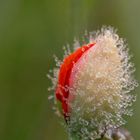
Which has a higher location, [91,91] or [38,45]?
[38,45]

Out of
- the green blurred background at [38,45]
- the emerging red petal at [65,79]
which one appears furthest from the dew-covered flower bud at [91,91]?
the green blurred background at [38,45]

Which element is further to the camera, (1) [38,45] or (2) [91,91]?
(1) [38,45]

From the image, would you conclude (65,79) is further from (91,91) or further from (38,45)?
(38,45)

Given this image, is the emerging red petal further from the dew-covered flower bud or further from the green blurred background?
the green blurred background

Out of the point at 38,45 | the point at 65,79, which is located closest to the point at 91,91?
the point at 65,79

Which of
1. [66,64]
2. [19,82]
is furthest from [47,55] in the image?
[66,64]

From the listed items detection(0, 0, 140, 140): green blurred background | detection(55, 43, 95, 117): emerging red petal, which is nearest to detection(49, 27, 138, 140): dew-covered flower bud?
detection(55, 43, 95, 117): emerging red petal

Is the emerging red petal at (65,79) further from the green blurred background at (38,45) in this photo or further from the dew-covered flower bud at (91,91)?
the green blurred background at (38,45)
